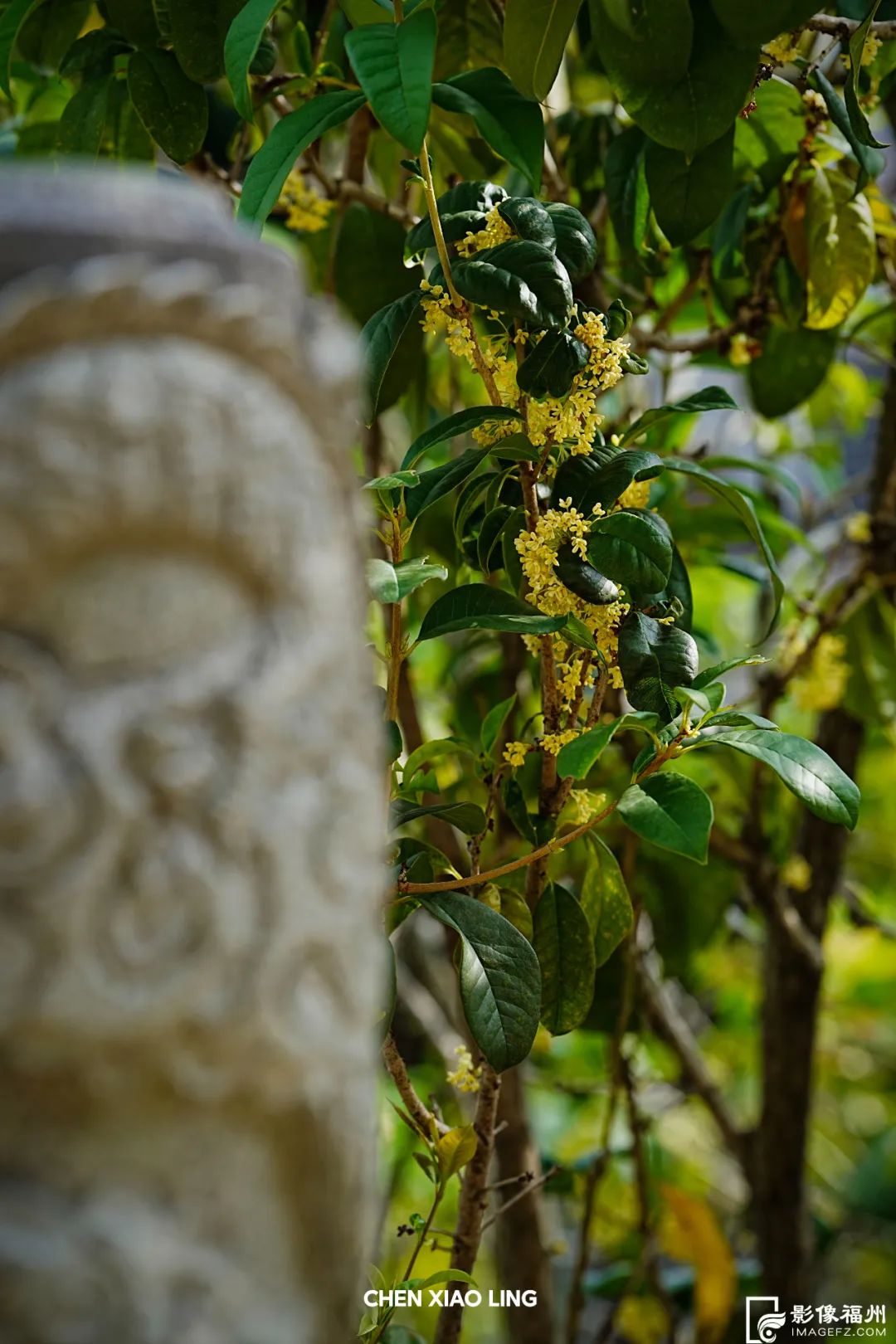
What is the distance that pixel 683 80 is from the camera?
2.62 ft

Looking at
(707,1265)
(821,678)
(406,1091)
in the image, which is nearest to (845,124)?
(821,678)

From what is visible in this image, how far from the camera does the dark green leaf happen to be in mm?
722

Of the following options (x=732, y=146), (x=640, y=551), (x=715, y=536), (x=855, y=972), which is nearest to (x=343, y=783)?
(x=640, y=551)

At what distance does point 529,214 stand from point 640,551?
196 mm

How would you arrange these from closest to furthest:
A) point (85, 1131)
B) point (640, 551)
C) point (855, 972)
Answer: point (85, 1131) → point (640, 551) → point (855, 972)

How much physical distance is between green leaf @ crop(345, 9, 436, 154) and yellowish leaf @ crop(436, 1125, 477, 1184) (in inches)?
21.5

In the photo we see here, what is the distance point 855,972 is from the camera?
8.17 feet

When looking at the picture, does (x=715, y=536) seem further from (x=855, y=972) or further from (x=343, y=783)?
(x=855, y=972)

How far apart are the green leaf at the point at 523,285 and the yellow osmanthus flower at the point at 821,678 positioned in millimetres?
691

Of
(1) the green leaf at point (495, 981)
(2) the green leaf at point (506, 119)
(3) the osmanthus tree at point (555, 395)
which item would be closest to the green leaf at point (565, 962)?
(3) the osmanthus tree at point (555, 395)

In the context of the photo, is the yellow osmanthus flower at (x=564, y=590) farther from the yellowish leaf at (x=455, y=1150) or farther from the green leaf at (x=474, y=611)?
the yellowish leaf at (x=455, y=1150)

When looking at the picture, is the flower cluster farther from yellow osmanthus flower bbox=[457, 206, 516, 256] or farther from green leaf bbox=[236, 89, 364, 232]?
green leaf bbox=[236, 89, 364, 232]

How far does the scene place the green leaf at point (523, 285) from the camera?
0.68 metres

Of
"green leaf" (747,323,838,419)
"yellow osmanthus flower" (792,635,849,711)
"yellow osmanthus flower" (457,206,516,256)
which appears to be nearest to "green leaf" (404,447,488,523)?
"yellow osmanthus flower" (457,206,516,256)
